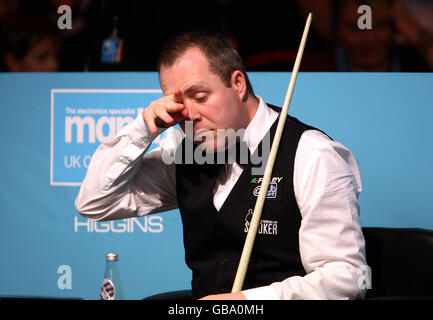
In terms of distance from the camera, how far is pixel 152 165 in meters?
1.88

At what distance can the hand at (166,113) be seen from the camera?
1.55 m

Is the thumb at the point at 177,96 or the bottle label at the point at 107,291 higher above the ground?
the thumb at the point at 177,96

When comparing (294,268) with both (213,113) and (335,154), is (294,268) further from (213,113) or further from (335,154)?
(213,113)

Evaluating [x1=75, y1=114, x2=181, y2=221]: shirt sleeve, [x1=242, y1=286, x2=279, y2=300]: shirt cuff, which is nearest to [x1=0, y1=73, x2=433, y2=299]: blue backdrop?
[x1=75, y1=114, x2=181, y2=221]: shirt sleeve

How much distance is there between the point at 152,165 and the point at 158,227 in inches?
26.7

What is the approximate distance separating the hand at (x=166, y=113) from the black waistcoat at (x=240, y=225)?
0.82ft

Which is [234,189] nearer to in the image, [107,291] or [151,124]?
[151,124]

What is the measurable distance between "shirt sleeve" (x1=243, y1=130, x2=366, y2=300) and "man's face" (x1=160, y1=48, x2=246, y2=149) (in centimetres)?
26

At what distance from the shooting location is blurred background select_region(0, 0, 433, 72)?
2.41 meters

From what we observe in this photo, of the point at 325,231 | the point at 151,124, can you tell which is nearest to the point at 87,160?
the point at 151,124

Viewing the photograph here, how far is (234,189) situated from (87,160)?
102cm

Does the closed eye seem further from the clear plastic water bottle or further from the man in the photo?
the clear plastic water bottle

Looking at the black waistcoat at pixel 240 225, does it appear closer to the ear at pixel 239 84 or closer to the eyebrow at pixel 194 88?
the ear at pixel 239 84

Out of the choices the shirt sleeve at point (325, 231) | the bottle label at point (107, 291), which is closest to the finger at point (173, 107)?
the shirt sleeve at point (325, 231)
